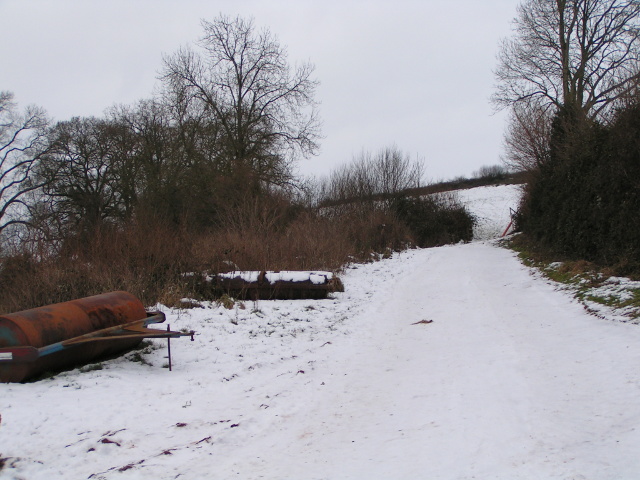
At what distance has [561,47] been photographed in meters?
23.2

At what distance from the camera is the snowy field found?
142 inches

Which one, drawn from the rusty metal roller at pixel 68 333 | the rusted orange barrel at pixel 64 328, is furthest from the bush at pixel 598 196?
the rusted orange barrel at pixel 64 328

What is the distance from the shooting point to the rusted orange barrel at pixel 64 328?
17.7 feet

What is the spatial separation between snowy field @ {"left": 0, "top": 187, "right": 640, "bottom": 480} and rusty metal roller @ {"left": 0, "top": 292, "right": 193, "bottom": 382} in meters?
0.24

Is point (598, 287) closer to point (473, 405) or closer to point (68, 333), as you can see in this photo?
point (473, 405)

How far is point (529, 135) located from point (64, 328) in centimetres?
2325

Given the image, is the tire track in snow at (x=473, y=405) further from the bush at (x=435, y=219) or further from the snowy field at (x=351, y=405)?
the bush at (x=435, y=219)

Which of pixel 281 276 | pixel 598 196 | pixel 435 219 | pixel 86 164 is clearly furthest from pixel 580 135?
pixel 86 164

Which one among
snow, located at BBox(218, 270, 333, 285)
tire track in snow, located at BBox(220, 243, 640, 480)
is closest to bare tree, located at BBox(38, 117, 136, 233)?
snow, located at BBox(218, 270, 333, 285)

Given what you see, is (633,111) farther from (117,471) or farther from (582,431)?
(117,471)

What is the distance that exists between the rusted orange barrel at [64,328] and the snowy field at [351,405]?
0.72 ft

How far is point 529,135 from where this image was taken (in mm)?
23172

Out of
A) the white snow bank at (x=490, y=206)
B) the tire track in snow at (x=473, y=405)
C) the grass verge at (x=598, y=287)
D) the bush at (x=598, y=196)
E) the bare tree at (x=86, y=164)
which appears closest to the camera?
the tire track in snow at (x=473, y=405)

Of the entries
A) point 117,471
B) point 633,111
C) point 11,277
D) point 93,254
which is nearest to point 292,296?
point 93,254
